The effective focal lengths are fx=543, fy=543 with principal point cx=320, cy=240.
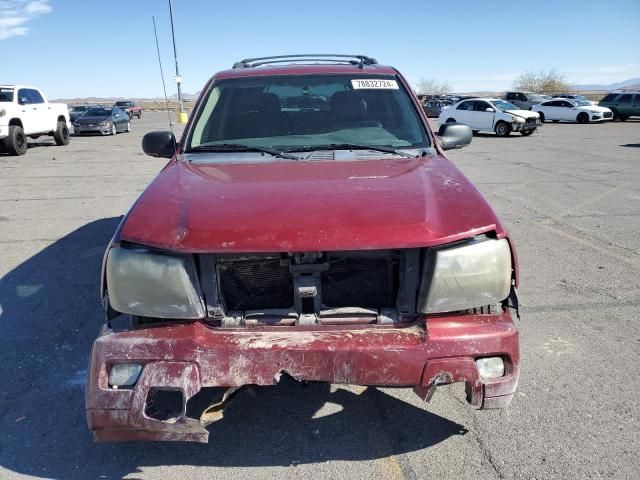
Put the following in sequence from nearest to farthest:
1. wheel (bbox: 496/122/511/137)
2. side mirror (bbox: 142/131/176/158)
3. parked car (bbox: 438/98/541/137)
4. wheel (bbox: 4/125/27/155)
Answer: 1. side mirror (bbox: 142/131/176/158)
2. wheel (bbox: 4/125/27/155)
3. parked car (bbox: 438/98/541/137)
4. wheel (bbox: 496/122/511/137)

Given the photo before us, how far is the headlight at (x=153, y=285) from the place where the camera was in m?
2.29

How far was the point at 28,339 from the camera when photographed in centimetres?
388

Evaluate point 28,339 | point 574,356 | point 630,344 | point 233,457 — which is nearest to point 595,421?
point 574,356

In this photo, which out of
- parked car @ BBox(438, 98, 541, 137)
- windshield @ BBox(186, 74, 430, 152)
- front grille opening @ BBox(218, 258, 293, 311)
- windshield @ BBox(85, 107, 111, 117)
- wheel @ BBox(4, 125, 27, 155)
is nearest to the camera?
front grille opening @ BBox(218, 258, 293, 311)

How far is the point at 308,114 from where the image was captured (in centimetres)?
379

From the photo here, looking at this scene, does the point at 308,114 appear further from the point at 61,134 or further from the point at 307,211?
the point at 61,134

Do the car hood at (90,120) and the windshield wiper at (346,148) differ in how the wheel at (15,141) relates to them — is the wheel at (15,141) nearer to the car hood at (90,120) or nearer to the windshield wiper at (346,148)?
the car hood at (90,120)

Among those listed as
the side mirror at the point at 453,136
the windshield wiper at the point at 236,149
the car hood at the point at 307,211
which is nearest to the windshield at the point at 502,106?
the side mirror at the point at 453,136

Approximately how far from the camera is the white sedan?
29.8 m

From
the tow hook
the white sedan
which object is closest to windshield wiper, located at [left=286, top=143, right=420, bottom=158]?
the tow hook

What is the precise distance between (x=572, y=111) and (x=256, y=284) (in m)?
32.0

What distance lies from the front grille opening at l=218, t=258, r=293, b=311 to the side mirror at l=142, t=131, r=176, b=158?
64.1 inches

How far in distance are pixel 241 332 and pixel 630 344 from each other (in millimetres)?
2829

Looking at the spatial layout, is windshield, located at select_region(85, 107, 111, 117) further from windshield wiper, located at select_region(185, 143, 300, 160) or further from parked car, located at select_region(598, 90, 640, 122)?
parked car, located at select_region(598, 90, 640, 122)
